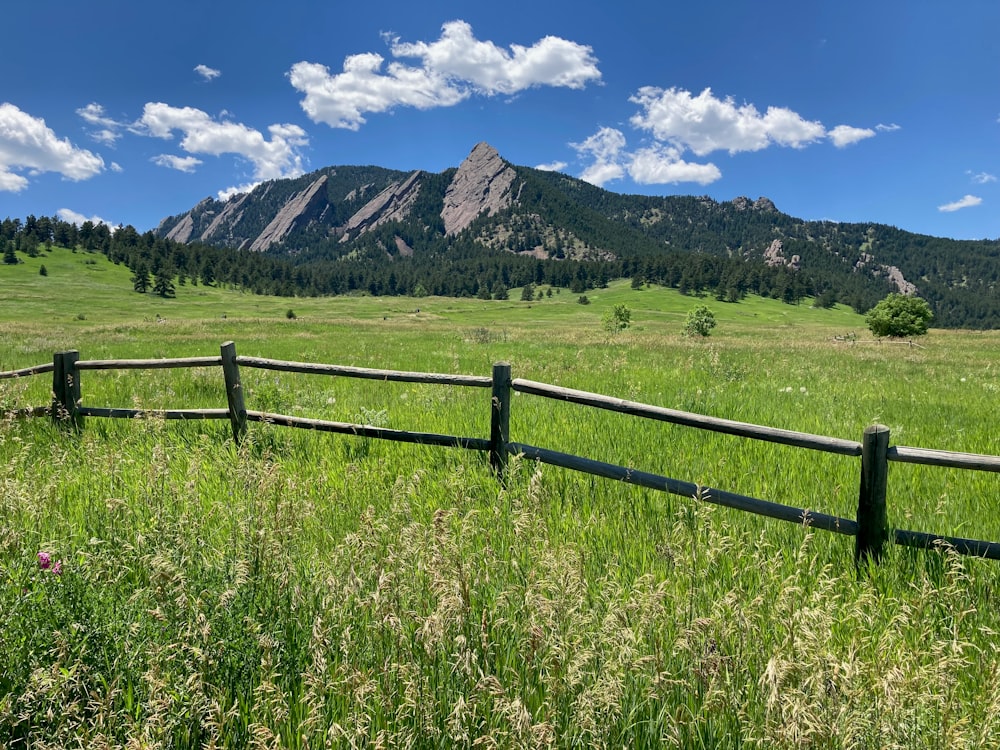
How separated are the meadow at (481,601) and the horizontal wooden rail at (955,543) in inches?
4.5

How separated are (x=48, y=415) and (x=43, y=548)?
24.2 ft

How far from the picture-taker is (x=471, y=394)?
11.6 m

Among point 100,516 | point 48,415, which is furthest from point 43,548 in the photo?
point 48,415

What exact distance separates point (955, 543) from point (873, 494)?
0.61 meters

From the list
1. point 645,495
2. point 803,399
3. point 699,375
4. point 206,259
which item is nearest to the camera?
point 645,495

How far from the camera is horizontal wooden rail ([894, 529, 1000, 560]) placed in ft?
12.5

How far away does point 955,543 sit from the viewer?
3.97 meters

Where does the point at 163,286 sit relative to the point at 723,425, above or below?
above

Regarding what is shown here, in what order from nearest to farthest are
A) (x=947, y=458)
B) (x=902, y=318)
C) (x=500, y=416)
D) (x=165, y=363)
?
(x=947, y=458) < (x=500, y=416) < (x=165, y=363) < (x=902, y=318)

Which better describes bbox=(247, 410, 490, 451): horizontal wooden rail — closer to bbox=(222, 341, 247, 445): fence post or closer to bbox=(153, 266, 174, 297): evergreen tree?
bbox=(222, 341, 247, 445): fence post

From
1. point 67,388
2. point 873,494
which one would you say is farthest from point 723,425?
point 67,388

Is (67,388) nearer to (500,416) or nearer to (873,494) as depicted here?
(500,416)

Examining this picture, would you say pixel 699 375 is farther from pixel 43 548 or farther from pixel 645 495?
pixel 43 548

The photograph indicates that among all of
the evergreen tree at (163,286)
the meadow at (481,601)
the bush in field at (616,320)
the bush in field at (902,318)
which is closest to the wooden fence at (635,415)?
the meadow at (481,601)
